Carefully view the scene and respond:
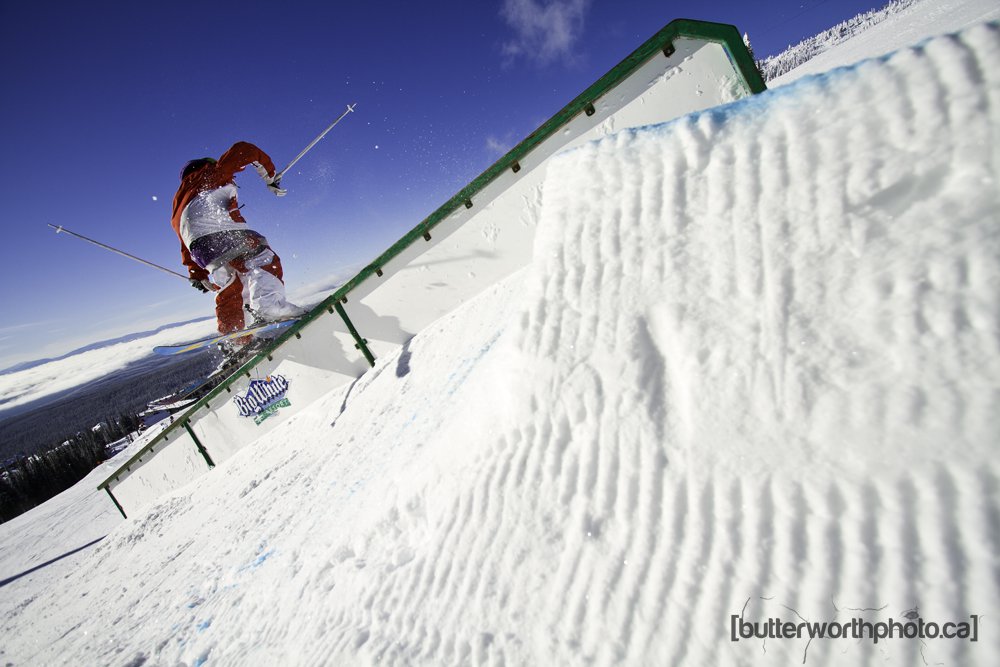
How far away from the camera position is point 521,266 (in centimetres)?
503

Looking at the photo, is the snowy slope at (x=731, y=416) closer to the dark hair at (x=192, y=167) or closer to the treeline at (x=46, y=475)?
the dark hair at (x=192, y=167)

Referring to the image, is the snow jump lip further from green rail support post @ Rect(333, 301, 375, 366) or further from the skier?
the skier

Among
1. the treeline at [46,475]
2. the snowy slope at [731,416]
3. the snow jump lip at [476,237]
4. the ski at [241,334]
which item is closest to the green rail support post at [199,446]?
the snow jump lip at [476,237]

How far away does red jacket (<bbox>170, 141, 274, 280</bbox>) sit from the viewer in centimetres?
658

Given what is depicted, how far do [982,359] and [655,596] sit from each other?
1.22 m

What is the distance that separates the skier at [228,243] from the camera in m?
6.61

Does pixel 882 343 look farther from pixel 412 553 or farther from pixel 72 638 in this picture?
pixel 72 638

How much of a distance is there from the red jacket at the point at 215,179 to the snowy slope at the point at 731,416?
6.96 m

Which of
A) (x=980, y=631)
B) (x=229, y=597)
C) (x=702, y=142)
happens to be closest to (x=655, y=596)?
(x=980, y=631)

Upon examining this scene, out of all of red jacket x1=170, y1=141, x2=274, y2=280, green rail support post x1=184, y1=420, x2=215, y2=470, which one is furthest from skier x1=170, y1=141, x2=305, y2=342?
green rail support post x1=184, y1=420, x2=215, y2=470

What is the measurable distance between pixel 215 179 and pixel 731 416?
8.30 meters

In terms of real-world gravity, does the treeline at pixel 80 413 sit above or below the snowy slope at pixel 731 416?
above

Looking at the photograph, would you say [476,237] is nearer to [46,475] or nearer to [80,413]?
[46,475]

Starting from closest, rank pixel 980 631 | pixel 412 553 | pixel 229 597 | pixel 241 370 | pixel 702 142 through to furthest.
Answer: pixel 980 631 → pixel 702 142 → pixel 412 553 → pixel 229 597 → pixel 241 370
